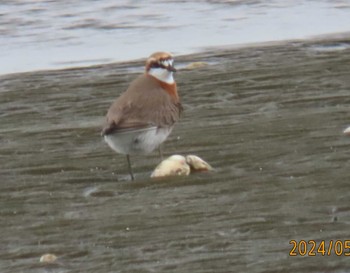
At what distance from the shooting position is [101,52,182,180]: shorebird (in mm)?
7828

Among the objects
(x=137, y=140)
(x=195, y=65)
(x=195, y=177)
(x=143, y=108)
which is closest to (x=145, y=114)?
(x=143, y=108)

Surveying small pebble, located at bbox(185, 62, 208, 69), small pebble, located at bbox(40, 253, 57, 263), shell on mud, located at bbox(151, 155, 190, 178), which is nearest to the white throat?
shell on mud, located at bbox(151, 155, 190, 178)

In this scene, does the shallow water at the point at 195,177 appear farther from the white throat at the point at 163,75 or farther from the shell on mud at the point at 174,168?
the white throat at the point at 163,75

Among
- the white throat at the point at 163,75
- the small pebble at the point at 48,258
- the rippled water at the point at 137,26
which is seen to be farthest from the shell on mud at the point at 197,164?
the rippled water at the point at 137,26

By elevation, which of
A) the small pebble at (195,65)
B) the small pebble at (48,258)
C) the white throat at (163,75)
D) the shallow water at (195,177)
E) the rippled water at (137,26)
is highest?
the white throat at (163,75)

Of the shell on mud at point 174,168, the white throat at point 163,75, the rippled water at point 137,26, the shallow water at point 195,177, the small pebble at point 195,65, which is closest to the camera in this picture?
the shallow water at point 195,177

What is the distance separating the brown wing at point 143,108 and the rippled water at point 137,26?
13.0ft

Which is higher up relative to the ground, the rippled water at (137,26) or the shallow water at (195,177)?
the shallow water at (195,177)

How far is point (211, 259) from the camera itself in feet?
18.8

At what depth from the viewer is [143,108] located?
808 centimetres

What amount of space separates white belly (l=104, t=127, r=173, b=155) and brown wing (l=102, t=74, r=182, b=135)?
39mm

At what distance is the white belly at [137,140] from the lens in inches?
308

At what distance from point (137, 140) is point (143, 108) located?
26 cm

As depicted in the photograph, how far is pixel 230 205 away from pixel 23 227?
105cm
